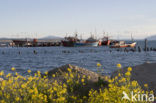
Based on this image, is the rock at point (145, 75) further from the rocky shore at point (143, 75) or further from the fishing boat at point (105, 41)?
the fishing boat at point (105, 41)

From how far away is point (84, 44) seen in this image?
13462 cm

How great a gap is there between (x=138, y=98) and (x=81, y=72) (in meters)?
5.54

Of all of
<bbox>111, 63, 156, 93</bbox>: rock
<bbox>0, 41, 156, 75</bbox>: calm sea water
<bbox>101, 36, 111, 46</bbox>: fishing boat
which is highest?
<bbox>111, 63, 156, 93</bbox>: rock

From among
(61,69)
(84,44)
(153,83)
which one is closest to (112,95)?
(153,83)

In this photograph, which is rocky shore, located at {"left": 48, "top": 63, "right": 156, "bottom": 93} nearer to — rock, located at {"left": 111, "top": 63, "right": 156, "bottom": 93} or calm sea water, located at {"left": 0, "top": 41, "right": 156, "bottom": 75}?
rock, located at {"left": 111, "top": 63, "right": 156, "bottom": 93}

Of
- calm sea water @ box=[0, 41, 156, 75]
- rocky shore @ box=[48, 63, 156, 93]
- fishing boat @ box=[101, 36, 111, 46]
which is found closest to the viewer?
rocky shore @ box=[48, 63, 156, 93]

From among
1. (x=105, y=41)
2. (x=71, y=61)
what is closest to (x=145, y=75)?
(x=71, y=61)

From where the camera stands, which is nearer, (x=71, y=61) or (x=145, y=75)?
(x=145, y=75)

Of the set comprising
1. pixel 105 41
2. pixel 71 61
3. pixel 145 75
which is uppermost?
pixel 145 75

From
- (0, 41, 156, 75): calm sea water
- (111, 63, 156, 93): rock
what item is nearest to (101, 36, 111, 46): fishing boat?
(0, 41, 156, 75): calm sea water

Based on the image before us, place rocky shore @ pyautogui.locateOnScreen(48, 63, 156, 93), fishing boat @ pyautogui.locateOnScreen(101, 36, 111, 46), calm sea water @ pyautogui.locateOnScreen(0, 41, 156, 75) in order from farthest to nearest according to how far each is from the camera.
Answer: fishing boat @ pyautogui.locateOnScreen(101, 36, 111, 46) < calm sea water @ pyautogui.locateOnScreen(0, 41, 156, 75) < rocky shore @ pyautogui.locateOnScreen(48, 63, 156, 93)

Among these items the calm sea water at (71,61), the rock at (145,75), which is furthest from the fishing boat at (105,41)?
the rock at (145,75)

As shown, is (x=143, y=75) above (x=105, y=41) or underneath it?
above

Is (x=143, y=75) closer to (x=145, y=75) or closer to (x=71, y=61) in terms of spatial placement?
(x=145, y=75)
